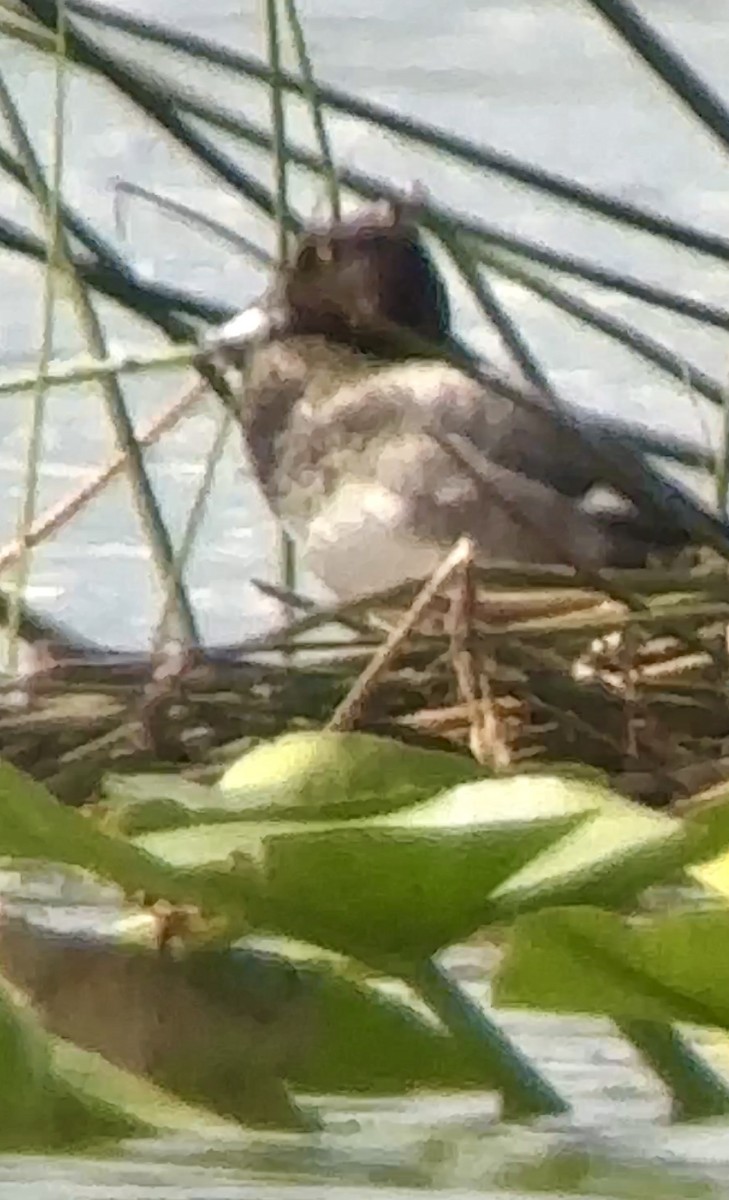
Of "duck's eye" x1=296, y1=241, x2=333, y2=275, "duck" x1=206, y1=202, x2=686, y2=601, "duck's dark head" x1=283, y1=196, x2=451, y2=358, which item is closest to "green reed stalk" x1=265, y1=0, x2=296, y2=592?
"duck" x1=206, y1=202, x2=686, y2=601

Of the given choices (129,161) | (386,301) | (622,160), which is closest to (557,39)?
(622,160)

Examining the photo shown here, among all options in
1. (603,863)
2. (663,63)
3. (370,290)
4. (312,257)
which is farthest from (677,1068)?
(370,290)

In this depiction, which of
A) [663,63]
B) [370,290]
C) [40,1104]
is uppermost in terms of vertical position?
[370,290]

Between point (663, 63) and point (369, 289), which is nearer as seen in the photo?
point (663, 63)

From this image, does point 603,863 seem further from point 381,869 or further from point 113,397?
point 113,397

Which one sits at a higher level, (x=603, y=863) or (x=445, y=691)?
(x=445, y=691)

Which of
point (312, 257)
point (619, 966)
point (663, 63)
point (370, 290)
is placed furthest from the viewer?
point (370, 290)

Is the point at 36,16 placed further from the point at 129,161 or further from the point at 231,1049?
the point at 129,161

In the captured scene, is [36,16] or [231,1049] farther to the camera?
[36,16]

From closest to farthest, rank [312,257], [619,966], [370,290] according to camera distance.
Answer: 1. [619,966]
2. [312,257]
3. [370,290]
